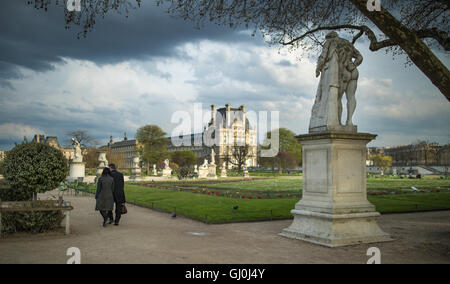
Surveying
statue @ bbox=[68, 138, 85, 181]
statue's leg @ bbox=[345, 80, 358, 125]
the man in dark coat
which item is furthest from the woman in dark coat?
statue @ bbox=[68, 138, 85, 181]

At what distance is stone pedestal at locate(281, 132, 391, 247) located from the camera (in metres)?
7.92

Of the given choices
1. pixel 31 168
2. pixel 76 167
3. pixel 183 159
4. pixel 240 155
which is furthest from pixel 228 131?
pixel 31 168

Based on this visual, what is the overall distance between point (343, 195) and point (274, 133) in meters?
87.2

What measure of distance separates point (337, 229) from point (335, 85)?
3118 millimetres

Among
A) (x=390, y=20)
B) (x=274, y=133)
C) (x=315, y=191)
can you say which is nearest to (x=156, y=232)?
(x=315, y=191)

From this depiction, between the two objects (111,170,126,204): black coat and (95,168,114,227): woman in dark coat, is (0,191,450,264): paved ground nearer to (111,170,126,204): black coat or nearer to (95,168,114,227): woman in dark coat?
(95,168,114,227): woman in dark coat

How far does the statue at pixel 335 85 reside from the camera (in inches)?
335

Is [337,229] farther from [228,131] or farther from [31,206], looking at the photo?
[228,131]

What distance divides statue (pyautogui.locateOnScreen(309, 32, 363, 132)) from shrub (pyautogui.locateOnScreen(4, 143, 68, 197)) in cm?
611

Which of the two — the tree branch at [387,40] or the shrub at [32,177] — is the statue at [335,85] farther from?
the shrub at [32,177]

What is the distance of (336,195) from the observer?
804cm

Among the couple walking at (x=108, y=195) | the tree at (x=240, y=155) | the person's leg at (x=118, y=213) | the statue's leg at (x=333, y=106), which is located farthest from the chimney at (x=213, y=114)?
the statue's leg at (x=333, y=106)
